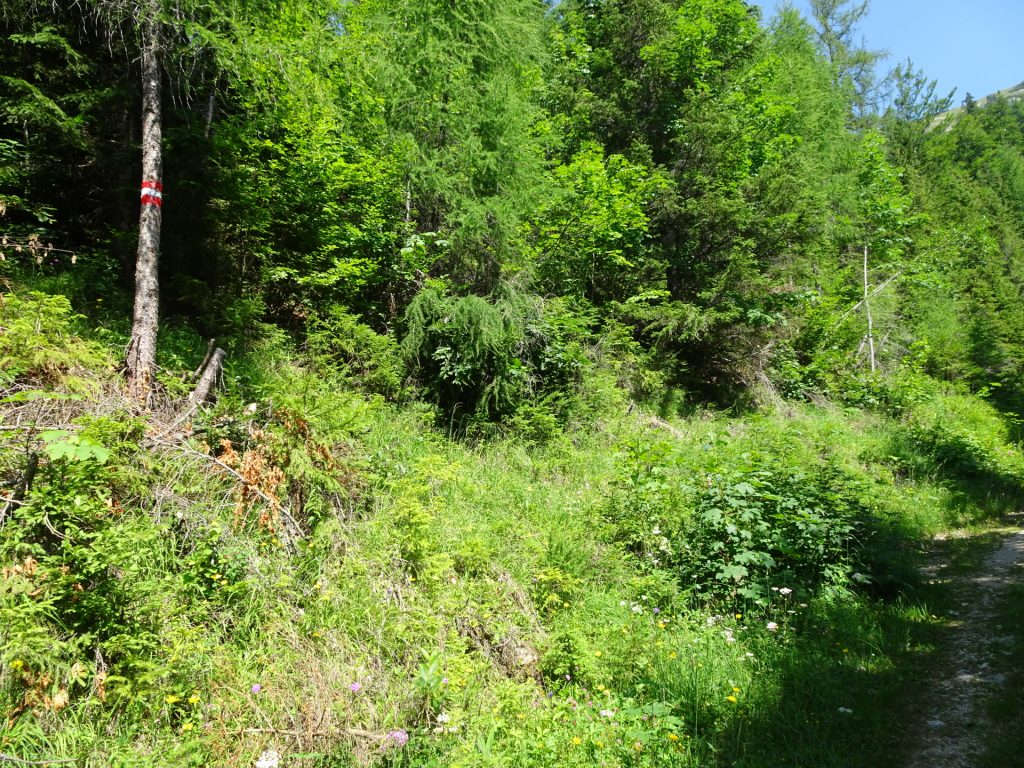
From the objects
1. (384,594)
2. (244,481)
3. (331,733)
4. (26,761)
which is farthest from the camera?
(244,481)

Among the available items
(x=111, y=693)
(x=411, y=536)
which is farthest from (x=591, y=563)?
(x=111, y=693)

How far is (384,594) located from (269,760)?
1415 mm

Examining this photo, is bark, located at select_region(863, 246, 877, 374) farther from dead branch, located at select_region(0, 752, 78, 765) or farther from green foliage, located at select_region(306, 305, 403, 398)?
dead branch, located at select_region(0, 752, 78, 765)

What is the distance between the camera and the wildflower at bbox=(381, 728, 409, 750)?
330 centimetres

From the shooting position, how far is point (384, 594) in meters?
4.35

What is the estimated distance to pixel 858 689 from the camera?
4.24m

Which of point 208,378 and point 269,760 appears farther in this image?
point 208,378

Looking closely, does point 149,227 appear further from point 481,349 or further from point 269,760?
point 269,760

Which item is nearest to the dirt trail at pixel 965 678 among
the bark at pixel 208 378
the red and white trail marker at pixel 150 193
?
the bark at pixel 208 378

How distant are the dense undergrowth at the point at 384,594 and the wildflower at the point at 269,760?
90mm

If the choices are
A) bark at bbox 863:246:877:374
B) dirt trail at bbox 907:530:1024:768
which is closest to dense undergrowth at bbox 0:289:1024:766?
dirt trail at bbox 907:530:1024:768

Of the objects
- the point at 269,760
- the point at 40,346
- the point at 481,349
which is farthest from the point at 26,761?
the point at 481,349

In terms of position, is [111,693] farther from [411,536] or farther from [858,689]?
[858,689]

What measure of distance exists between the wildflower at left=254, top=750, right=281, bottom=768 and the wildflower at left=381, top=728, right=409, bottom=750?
2.00 ft
